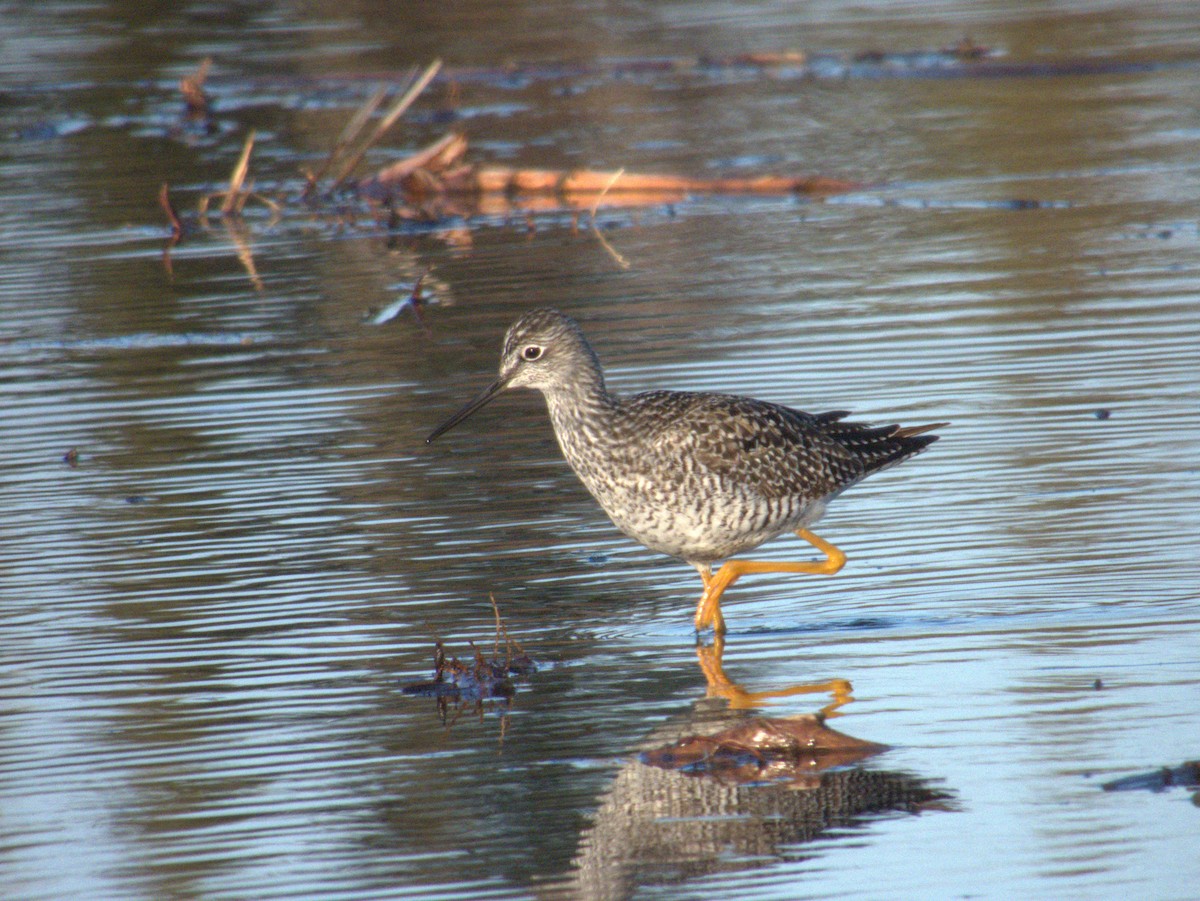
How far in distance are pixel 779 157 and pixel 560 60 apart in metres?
8.56

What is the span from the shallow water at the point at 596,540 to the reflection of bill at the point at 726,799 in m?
0.02

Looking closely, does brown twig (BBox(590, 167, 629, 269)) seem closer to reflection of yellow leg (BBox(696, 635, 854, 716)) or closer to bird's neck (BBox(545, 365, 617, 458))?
bird's neck (BBox(545, 365, 617, 458))

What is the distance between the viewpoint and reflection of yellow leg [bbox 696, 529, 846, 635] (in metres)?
8.17

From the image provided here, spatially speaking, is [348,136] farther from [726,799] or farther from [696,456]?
[726,799]

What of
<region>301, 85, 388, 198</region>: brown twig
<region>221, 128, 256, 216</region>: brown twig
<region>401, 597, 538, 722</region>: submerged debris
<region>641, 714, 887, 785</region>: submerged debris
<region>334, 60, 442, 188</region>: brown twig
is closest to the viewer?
<region>641, 714, 887, 785</region>: submerged debris

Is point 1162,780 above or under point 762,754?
above

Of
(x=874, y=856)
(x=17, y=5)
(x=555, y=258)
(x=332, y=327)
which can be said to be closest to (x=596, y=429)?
(x=874, y=856)

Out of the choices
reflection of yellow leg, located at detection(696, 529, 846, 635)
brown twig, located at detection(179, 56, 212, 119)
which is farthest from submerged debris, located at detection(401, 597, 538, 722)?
brown twig, located at detection(179, 56, 212, 119)

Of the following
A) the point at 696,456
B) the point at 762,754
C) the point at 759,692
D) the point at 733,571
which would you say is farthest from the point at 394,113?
the point at 762,754

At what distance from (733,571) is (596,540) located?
3.84 feet

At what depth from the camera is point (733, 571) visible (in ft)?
27.8

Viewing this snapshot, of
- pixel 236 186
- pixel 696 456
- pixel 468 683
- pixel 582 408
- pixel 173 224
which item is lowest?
pixel 468 683

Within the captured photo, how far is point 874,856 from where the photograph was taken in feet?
18.8

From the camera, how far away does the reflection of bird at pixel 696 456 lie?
826 centimetres
